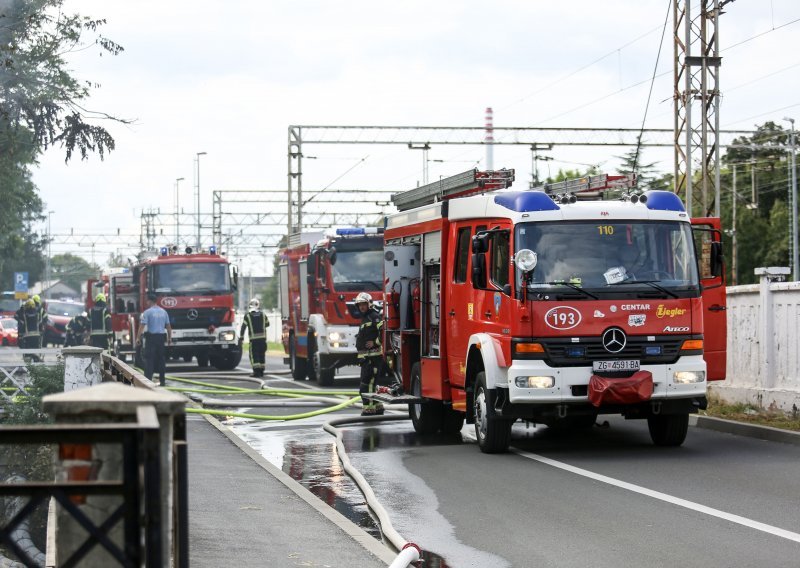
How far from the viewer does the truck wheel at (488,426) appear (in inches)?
539

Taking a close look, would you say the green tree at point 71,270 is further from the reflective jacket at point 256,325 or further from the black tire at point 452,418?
the black tire at point 452,418

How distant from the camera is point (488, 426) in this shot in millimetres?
13734

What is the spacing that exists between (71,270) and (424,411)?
14988cm

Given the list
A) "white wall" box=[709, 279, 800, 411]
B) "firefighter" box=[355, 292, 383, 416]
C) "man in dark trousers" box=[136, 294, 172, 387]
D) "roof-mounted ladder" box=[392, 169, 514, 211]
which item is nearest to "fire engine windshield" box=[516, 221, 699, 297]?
"roof-mounted ladder" box=[392, 169, 514, 211]

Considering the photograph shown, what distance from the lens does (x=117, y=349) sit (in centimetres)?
3844

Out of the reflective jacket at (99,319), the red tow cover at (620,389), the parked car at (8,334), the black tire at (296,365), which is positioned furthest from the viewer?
the parked car at (8,334)

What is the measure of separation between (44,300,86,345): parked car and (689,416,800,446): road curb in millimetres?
37725

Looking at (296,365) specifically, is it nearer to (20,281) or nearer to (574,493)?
(574,493)

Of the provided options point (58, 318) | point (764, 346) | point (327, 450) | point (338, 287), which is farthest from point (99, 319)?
point (764, 346)

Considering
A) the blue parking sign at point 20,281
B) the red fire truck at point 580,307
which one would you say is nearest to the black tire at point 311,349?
the red fire truck at point 580,307

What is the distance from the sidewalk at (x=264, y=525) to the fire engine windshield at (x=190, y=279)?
21278 mm

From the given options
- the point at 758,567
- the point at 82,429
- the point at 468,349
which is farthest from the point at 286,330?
the point at 82,429

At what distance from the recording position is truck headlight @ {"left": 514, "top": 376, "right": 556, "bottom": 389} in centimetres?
1316

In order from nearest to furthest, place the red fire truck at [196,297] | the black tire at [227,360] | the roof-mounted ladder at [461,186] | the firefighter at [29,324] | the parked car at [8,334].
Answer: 1. the roof-mounted ladder at [461,186]
2. the red fire truck at [196,297]
3. the black tire at [227,360]
4. the firefighter at [29,324]
5. the parked car at [8,334]
